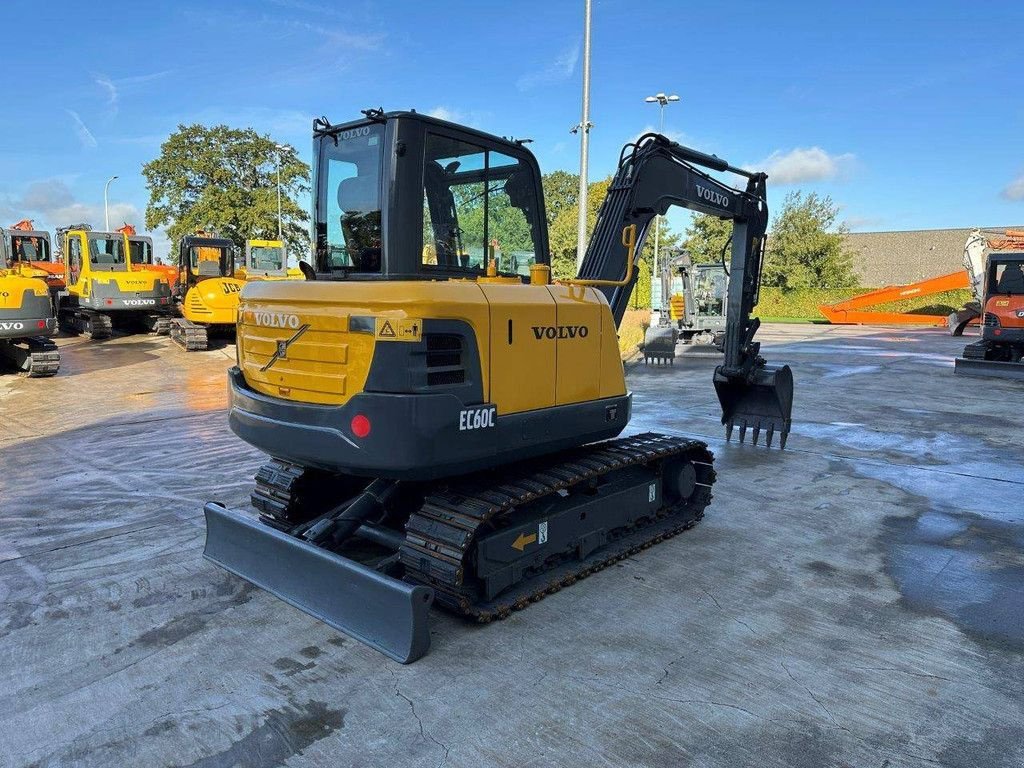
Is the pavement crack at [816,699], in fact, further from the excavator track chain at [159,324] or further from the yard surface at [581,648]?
the excavator track chain at [159,324]

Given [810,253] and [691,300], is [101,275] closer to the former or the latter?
[691,300]

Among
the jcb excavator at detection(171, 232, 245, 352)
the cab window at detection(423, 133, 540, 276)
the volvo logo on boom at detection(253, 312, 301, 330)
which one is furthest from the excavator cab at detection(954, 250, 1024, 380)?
the jcb excavator at detection(171, 232, 245, 352)

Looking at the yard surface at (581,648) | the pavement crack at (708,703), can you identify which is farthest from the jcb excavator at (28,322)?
the pavement crack at (708,703)

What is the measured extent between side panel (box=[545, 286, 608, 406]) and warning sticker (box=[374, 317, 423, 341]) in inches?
42.3

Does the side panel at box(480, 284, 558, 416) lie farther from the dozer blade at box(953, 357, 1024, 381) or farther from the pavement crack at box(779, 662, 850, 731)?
the dozer blade at box(953, 357, 1024, 381)

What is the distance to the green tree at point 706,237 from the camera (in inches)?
1722

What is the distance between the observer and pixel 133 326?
899 inches

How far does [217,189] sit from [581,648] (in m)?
48.1

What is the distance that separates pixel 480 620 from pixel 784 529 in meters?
3.03

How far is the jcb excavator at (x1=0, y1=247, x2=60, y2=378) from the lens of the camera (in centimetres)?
1274

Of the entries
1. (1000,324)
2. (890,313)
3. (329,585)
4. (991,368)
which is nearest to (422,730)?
(329,585)

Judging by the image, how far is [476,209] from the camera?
466 cm

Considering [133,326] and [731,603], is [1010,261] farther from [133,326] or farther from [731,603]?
[133,326]

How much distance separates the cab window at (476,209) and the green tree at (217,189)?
142ft
